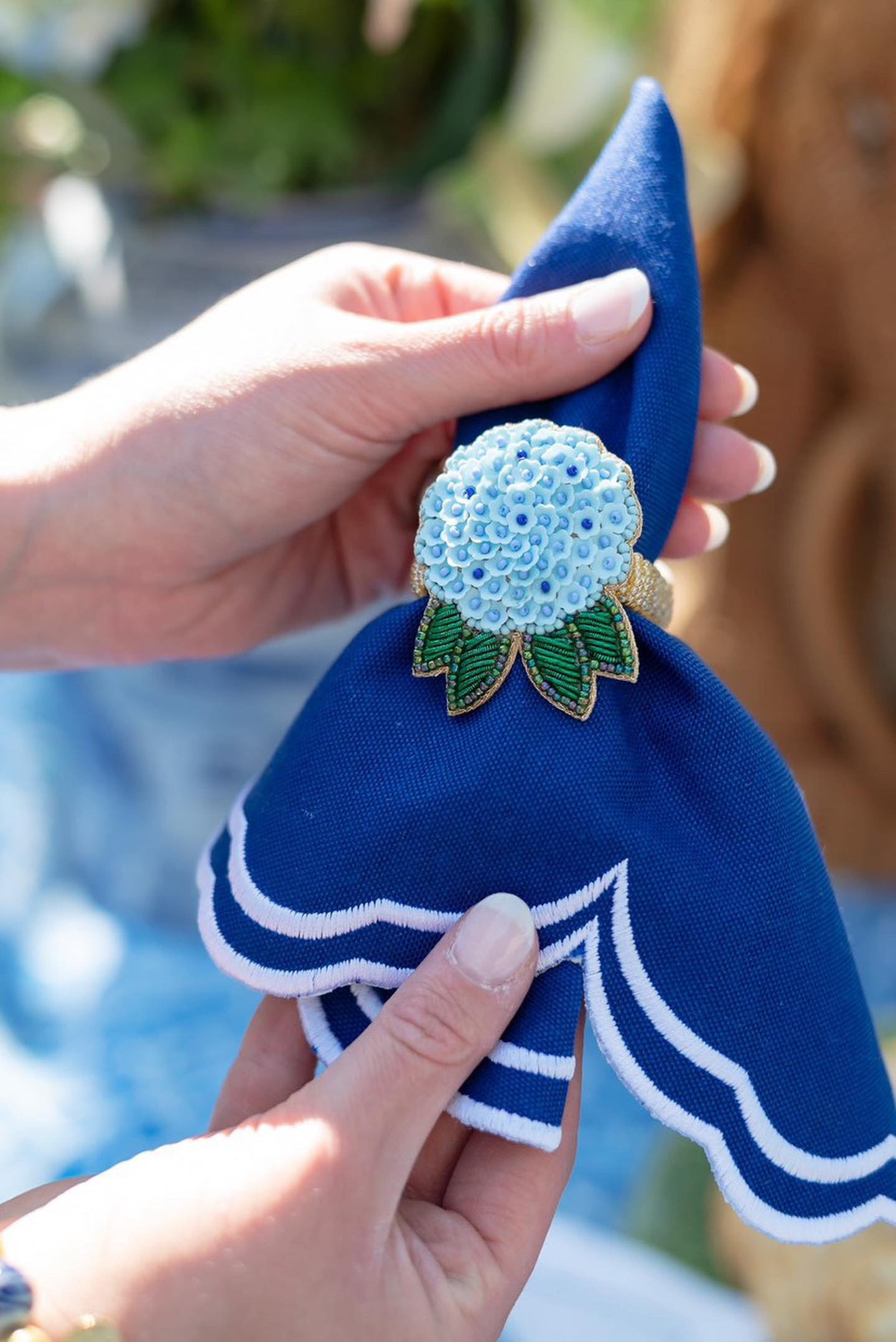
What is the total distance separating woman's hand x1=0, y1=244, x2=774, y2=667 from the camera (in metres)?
0.63

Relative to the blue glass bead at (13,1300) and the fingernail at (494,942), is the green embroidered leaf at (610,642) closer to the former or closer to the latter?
the fingernail at (494,942)

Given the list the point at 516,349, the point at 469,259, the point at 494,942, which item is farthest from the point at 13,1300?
the point at 469,259

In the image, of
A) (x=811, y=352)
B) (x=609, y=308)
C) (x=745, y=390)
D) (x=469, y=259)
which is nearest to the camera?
(x=609, y=308)

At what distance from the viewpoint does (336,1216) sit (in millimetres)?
490

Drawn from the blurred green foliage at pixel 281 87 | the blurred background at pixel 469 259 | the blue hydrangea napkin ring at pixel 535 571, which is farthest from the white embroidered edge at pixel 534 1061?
the blurred green foliage at pixel 281 87

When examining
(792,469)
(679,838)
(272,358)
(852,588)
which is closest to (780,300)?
(792,469)

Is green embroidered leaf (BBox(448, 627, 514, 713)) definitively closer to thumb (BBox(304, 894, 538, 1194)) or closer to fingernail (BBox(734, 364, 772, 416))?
thumb (BBox(304, 894, 538, 1194))

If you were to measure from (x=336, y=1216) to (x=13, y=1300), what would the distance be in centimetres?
13

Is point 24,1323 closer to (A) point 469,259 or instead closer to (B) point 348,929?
(B) point 348,929

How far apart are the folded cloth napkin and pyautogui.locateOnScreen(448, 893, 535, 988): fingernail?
2cm

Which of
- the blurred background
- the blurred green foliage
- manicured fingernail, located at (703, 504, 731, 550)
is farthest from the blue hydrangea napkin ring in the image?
the blurred green foliage

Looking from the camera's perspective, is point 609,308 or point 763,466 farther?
point 763,466

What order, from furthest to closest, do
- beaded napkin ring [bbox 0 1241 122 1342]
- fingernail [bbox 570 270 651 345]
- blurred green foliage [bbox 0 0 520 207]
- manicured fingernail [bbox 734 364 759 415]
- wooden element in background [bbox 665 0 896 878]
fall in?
blurred green foliage [bbox 0 0 520 207]
wooden element in background [bbox 665 0 896 878]
manicured fingernail [bbox 734 364 759 415]
fingernail [bbox 570 270 651 345]
beaded napkin ring [bbox 0 1241 122 1342]

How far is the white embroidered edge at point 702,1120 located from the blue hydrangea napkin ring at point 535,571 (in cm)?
9
